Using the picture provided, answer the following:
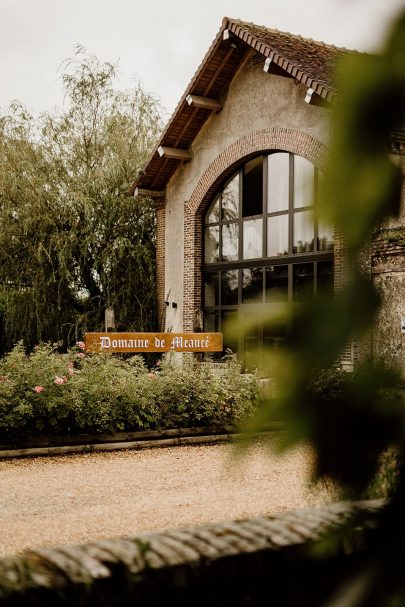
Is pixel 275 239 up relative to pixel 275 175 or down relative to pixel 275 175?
down

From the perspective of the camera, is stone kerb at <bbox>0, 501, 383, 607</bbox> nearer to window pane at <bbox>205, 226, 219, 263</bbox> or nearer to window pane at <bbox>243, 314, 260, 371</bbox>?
window pane at <bbox>243, 314, 260, 371</bbox>

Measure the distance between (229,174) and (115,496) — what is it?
12169 millimetres

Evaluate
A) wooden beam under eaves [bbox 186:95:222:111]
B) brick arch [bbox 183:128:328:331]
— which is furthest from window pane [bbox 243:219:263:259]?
wooden beam under eaves [bbox 186:95:222:111]

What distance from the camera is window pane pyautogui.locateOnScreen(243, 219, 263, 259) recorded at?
16.9 metres

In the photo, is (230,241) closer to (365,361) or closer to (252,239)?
(252,239)

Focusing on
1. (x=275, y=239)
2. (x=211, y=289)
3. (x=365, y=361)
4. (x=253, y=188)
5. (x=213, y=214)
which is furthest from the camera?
(x=213, y=214)

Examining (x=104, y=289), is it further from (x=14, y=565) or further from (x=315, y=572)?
(x=315, y=572)

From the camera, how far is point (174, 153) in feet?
59.9

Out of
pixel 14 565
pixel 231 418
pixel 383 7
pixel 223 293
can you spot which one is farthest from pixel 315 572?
pixel 223 293

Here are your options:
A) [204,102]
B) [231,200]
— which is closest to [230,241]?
[231,200]

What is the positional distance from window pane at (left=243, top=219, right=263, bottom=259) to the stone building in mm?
22

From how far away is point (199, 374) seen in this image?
34.2ft

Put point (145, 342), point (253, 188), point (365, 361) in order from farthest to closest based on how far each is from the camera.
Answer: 1. point (253, 188)
2. point (145, 342)
3. point (365, 361)

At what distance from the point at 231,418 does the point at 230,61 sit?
9.69 m
